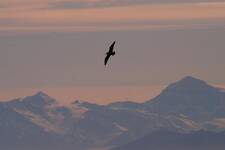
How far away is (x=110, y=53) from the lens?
3831 inches
